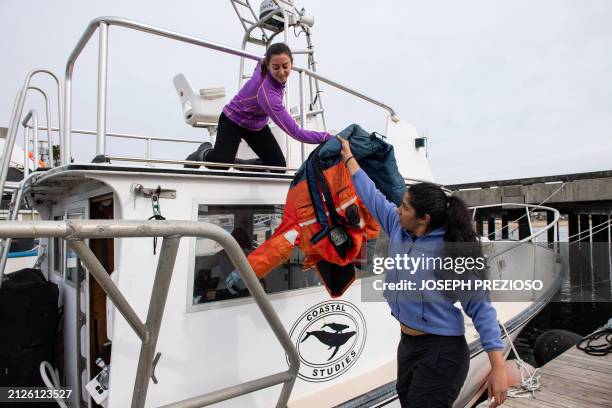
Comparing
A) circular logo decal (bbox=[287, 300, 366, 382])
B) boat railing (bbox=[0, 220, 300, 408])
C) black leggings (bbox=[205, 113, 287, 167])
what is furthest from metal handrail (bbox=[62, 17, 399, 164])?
circular logo decal (bbox=[287, 300, 366, 382])

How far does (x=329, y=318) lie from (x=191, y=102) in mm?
2631

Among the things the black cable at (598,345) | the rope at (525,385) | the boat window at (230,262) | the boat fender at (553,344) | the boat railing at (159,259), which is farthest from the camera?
the boat fender at (553,344)

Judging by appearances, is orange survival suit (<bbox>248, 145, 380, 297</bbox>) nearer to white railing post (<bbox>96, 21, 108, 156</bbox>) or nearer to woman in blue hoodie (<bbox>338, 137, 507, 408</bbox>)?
woman in blue hoodie (<bbox>338, 137, 507, 408</bbox>)

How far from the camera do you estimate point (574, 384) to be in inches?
159

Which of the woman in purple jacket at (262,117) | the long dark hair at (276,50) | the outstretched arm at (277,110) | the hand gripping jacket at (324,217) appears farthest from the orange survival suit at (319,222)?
the long dark hair at (276,50)

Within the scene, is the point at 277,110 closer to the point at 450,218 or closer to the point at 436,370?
the point at 450,218

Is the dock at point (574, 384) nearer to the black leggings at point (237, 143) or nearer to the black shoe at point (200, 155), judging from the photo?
the black leggings at point (237, 143)

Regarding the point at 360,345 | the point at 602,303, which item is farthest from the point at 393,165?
the point at 602,303

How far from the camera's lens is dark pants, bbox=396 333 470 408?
1.94 m

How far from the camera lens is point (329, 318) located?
2994 millimetres

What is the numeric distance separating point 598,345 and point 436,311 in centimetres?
442

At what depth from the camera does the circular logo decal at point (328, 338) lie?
9.23ft

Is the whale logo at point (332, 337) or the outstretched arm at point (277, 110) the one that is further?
the whale logo at point (332, 337)

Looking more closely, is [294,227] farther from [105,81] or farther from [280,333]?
[105,81]
